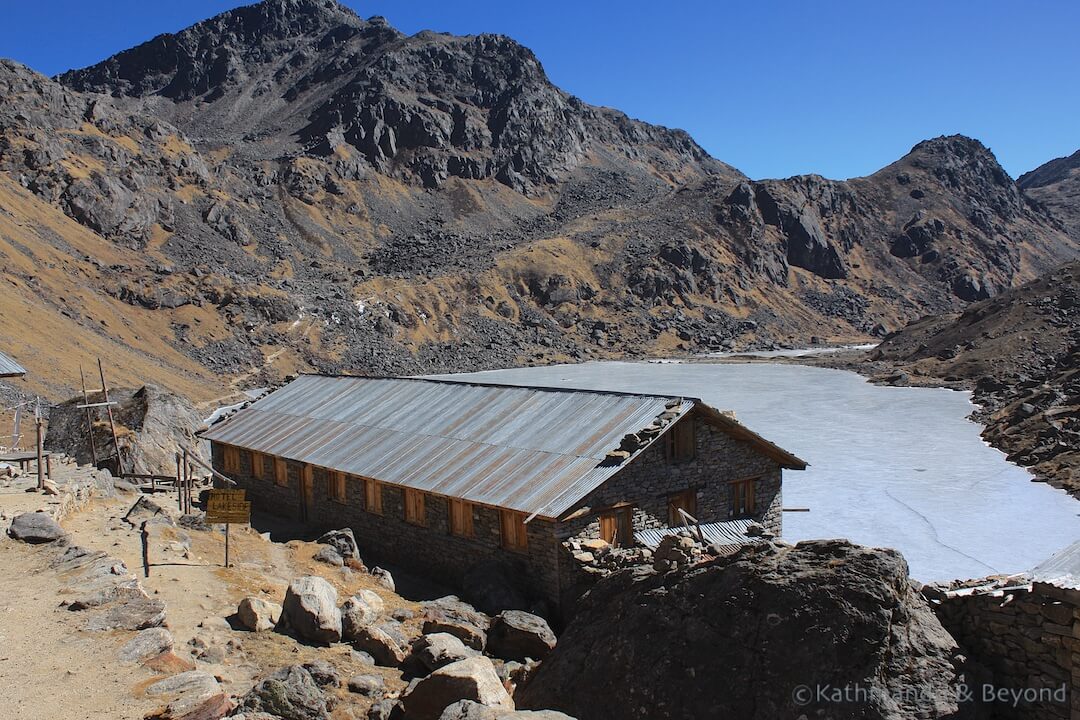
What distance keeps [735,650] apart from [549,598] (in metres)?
9.13

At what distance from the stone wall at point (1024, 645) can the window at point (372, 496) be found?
16.1 metres

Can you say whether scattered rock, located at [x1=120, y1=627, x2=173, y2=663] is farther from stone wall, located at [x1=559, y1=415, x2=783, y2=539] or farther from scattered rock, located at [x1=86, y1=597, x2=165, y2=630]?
stone wall, located at [x1=559, y1=415, x2=783, y2=539]

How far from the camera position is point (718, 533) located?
2069 centimetres

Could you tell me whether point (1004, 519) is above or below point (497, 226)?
below

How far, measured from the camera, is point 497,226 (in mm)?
144250

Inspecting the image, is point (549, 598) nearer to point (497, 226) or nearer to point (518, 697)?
point (518, 697)

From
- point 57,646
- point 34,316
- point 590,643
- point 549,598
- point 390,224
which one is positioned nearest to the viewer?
point 590,643

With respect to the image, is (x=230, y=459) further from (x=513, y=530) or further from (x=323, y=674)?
(x=323, y=674)

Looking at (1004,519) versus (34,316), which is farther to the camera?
(34,316)

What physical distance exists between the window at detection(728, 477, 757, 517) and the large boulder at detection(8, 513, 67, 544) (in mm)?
15719

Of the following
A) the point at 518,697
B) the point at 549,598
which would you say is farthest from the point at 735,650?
the point at 549,598

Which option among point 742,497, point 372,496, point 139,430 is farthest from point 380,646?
point 139,430

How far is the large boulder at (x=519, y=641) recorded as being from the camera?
614 inches

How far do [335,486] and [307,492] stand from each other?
1.60 metres
